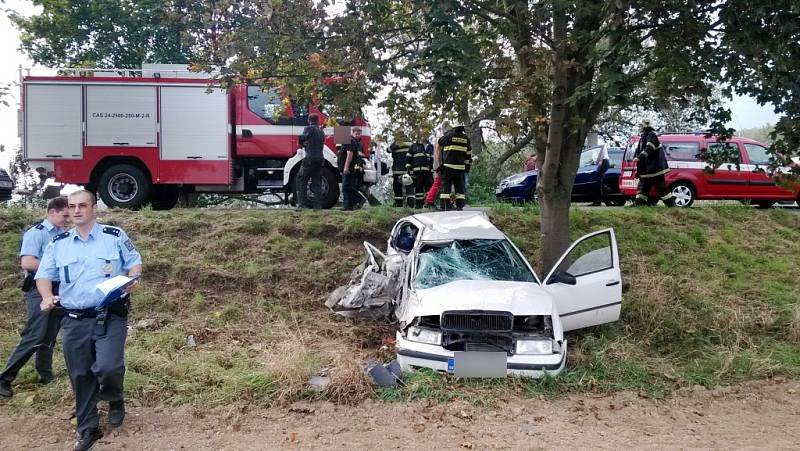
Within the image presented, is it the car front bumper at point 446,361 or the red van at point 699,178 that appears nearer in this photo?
the car front bumper at point 446,361

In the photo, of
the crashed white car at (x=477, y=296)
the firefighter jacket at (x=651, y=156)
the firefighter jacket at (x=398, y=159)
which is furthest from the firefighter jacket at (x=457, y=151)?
the firefighter jacket at (x=651, y=156)

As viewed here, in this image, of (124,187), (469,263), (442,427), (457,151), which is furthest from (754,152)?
(124,187)

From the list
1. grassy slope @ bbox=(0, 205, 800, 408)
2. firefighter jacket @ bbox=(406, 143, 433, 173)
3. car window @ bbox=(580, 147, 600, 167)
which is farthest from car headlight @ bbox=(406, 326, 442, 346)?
car window @ bbox=(580, 147, 600, 167)

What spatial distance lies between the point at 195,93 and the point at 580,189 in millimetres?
8464

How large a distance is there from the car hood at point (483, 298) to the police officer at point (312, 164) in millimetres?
5188

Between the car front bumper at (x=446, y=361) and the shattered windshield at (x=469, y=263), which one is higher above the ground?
the shattered windshield at (x=469, y=263)

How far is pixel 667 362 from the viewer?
6.25m

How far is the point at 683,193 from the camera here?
12727 mm

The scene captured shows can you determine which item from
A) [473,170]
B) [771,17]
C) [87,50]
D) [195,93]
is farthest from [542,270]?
[87,50]

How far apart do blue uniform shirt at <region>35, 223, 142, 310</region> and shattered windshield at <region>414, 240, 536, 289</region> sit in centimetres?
290

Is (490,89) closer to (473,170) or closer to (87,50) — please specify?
(473,170)

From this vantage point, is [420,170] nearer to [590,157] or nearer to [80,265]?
[590,157]

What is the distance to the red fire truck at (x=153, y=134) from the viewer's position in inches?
444

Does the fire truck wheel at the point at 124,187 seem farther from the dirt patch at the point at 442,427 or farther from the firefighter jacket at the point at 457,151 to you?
the dirt patch at the point at 442,427
